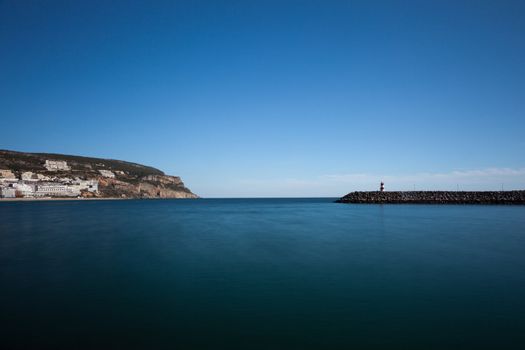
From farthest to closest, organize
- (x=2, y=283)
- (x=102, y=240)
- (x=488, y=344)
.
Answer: (x=102, y=240) < (x=2, y=283) < (x=488, y=344)

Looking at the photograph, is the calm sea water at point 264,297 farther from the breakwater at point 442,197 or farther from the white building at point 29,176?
the white building at point 29,176

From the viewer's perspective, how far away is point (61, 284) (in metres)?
9.83

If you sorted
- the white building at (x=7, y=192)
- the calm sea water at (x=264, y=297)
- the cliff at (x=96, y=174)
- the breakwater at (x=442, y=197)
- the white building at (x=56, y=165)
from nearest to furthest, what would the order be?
the calm sea water at (x=264, y=297) → the breakwater at (x=442, y=197) → the white building at (x=7, y=192) → the cliff at (x=96, y=174) → the white building at (x=56, y=165)

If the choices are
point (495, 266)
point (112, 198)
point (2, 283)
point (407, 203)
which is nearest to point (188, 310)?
point (2, 283)

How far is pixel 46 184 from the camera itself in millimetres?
123562

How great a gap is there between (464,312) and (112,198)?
160 metres

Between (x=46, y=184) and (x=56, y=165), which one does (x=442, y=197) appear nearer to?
(x=46, y=184)

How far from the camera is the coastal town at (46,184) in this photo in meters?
113

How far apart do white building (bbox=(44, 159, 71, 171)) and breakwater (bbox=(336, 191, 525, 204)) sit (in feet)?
430

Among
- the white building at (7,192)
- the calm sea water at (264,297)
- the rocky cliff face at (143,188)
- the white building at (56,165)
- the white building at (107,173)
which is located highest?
the white building at (56,165)

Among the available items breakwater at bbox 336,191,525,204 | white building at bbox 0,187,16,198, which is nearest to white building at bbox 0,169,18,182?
white building at bbox 0,187,16,198

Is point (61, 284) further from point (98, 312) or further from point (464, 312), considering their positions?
point (464, 312)

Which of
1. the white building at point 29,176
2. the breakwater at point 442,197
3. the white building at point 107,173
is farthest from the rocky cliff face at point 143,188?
the breakwater at point 442,197

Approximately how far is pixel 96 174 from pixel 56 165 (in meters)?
16.7
